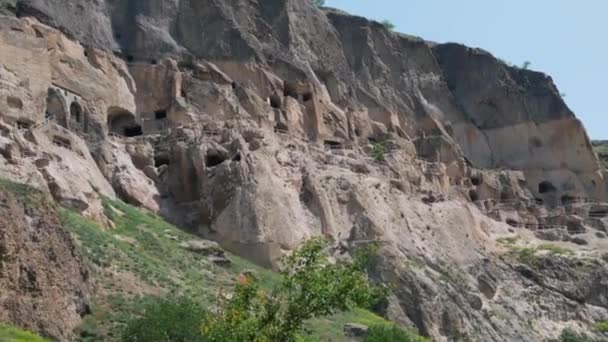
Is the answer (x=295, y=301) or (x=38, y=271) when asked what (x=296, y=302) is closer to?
(x=295, y=301)

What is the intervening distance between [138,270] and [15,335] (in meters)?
12.3

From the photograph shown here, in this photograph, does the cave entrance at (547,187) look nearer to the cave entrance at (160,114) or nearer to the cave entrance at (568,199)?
the cave entrance at (568,199)

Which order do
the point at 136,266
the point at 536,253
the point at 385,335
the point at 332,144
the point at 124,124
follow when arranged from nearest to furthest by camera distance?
the point at 136,266
the point at 385,335
the point at 124,124
the point at 536,253
the point at 332,144

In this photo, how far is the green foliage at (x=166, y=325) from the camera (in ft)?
97.8

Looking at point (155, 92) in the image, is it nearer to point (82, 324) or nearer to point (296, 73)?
point (296, 73)

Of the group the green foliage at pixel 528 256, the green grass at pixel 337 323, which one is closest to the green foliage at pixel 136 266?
the green grass at pixel 337 323

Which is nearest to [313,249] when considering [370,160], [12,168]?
[12,168]

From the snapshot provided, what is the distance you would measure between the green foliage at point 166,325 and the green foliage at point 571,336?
30.2 m

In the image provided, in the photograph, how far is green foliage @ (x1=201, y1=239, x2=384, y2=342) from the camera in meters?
21.5

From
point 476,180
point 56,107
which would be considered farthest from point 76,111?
point 476,180

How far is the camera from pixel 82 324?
3177 centimetres

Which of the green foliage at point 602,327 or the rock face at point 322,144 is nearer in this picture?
the rock face at point 322,144

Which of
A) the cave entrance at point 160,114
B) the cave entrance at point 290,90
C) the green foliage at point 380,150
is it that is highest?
the cave entrance at point 290,90

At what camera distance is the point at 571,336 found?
2221 inches
